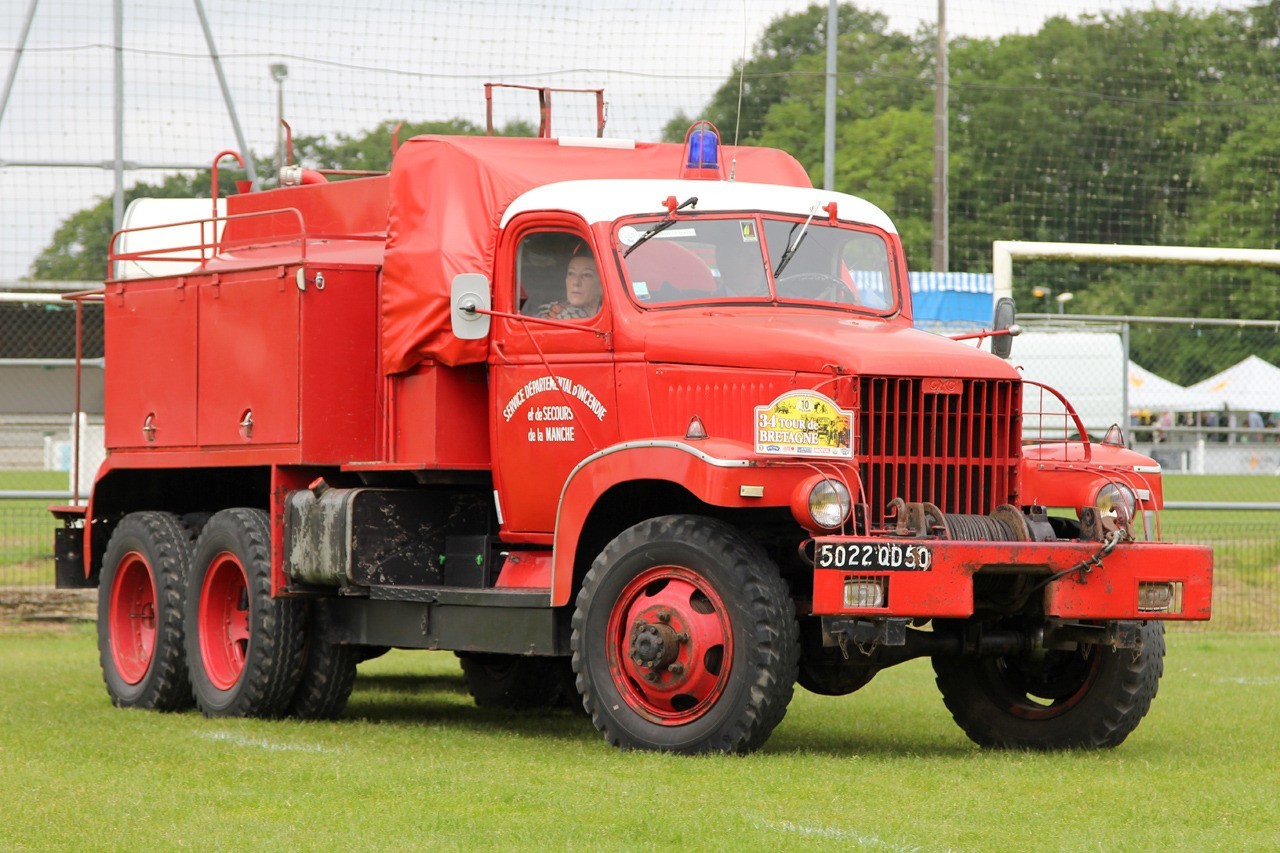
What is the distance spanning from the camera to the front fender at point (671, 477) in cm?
937

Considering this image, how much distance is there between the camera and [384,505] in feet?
38.3

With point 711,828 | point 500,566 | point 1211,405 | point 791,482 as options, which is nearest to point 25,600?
point 500,566

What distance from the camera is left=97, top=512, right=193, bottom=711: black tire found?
13.2 metres

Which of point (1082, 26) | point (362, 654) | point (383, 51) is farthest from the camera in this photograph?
point (1082, 26)

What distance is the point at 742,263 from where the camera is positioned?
11.0 meters

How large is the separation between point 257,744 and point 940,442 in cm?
379

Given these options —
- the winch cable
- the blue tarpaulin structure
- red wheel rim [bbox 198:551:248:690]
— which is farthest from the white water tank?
the blue tarpaulin structure

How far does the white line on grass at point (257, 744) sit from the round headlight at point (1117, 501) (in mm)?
3985

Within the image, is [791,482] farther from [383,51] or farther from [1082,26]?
[1082,26]

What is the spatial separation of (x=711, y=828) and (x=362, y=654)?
554 cm

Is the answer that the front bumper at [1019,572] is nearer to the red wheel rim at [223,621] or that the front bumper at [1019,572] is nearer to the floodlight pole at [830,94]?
the red wheel rim at [223,621]

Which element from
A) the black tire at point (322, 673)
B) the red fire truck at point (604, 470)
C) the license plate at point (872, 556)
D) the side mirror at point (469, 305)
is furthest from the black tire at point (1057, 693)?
the black tire at point (322, 673)

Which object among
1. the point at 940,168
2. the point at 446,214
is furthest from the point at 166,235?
the point at 940,168

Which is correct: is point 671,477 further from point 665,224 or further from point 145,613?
point 145,613
